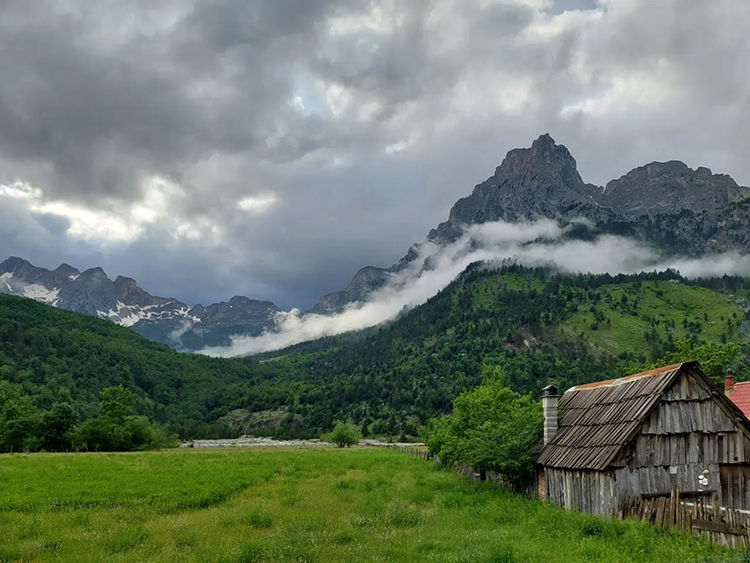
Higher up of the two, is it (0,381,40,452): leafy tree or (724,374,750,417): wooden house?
(724,374,750,417): wooden house

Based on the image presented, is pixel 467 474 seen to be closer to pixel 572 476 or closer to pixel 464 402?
pixel 464 402

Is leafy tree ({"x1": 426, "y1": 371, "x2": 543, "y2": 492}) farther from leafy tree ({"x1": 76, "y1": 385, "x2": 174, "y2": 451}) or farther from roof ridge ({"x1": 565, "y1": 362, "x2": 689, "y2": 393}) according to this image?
leafy tree ({"x1": 76, "y1": 385, "x2": 174, "y2": 451})

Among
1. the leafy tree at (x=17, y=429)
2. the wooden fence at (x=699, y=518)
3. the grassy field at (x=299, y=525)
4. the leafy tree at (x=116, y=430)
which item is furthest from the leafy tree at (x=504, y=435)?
the leafy tree at (x=17, y=429)

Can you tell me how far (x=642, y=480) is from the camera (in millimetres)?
23859

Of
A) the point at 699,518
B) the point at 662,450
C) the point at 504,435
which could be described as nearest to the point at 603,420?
the point at 662,450

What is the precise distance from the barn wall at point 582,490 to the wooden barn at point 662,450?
4 cm

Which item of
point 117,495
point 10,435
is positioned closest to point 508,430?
point 117,495

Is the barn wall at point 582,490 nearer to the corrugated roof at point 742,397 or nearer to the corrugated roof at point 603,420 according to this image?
the corrugated roof at point 603,420

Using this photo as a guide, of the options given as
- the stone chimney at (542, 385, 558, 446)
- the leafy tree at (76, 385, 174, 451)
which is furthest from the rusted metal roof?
the leafy tree at (76, 385, 174, 451)

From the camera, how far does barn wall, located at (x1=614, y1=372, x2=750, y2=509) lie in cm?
2416

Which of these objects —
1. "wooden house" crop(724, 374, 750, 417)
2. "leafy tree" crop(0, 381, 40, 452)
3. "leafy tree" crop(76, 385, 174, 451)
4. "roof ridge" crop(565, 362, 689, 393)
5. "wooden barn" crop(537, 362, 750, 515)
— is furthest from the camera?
"leafy tree" crop(76, 385, 174, 451)

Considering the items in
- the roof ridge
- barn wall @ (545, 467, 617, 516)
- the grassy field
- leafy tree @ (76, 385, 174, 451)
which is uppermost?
the roof ridge

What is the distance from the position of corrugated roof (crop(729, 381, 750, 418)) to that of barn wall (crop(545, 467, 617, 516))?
22.9 m

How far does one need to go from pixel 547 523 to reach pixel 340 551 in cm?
1025
